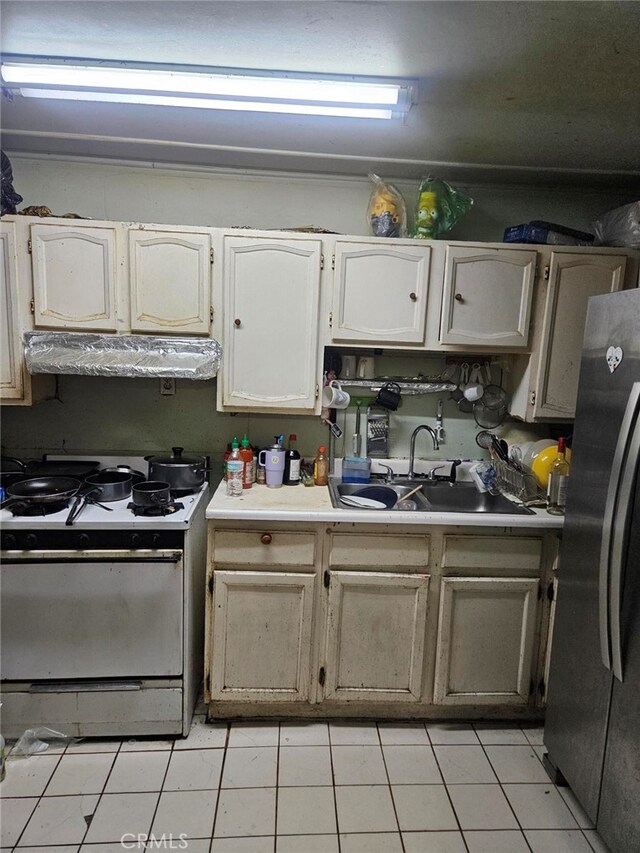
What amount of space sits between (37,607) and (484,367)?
7.30ft

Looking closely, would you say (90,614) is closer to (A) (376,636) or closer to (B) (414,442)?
(A) (376,636)

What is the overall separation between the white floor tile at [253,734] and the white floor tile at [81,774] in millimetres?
456

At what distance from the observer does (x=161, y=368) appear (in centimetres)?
205

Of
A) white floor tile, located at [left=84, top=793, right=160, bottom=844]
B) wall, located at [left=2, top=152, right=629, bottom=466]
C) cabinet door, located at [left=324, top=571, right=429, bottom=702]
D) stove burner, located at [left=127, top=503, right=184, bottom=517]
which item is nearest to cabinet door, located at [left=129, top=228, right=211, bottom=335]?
wall, located at [left=2, top=152, right=629, bottom=466]

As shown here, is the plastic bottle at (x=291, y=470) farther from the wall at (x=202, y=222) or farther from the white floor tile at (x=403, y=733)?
the white floor tile at (x=403, y=733)

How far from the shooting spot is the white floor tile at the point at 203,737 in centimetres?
189

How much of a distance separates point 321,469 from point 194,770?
4.15 ft

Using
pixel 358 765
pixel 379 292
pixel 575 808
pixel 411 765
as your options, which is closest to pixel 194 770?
pixel 358 765

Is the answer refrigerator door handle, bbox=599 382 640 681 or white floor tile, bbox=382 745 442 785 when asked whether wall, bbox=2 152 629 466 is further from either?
white floor tile, bbox=382 745 442 785

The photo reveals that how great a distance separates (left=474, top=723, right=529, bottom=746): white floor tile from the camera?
1979mm

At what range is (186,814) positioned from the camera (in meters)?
1.60

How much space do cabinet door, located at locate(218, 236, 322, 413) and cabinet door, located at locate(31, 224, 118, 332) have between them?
1.64ft

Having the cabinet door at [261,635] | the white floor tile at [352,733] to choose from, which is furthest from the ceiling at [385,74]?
the white floor tile at [352,733]

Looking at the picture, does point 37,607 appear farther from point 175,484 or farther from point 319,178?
point 319,178
